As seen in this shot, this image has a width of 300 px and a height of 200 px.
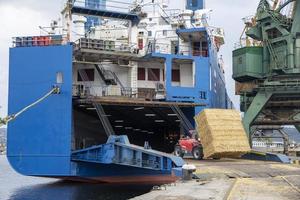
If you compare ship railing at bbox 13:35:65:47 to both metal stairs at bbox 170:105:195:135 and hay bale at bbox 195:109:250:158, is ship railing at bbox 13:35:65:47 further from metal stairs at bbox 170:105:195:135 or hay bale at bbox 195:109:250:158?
hay bale at bbox 195:109:250:158

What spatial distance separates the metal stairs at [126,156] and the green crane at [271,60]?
416 inches

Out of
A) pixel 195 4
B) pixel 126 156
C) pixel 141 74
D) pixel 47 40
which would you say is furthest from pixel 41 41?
pixel 195 4

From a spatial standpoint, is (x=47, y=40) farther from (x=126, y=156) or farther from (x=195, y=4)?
(x=195, y=4)

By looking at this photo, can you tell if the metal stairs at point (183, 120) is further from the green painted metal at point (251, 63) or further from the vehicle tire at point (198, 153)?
the green painted metal at point (251, 63)

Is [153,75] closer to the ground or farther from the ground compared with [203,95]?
farther from the ground

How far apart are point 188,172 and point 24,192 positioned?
10915mm

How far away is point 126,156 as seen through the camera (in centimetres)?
2042

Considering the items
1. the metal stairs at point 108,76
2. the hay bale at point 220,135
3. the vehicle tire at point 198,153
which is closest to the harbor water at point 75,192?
the vehicle tire at point 198,153

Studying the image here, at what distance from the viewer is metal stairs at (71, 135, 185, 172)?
18.5 meters

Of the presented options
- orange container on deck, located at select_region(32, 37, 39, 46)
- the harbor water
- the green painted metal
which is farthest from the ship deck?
the green painted metal

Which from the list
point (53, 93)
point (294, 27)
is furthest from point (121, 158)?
point (294, 27)

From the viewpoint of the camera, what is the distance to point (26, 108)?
22203 millimetres

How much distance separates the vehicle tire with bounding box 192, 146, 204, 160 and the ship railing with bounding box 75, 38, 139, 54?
6.13 m

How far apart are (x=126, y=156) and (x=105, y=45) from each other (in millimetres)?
6851
